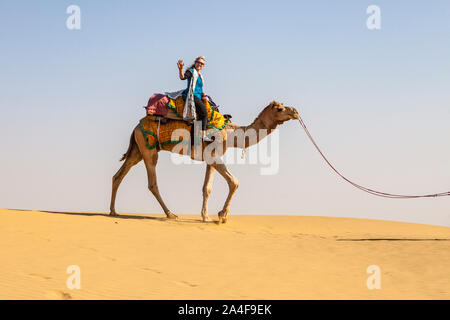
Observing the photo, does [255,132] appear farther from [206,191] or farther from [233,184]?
[206,191]

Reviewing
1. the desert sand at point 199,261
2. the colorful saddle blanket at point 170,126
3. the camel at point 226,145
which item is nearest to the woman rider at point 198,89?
the colorful saddle blanket at point 170,126

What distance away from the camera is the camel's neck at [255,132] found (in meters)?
14.3

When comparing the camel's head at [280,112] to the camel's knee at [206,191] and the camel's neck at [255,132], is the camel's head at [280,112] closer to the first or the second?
the camel's neck at [255,132]

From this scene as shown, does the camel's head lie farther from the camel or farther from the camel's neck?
the camel's neck

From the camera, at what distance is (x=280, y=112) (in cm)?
1410

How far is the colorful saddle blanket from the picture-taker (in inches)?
560

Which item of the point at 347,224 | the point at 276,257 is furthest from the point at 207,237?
the point at 347,224

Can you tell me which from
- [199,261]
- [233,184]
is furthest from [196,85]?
[199,261]

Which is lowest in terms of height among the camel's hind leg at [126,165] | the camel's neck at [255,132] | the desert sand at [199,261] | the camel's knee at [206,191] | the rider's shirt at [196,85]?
the desert sand at [199,261]

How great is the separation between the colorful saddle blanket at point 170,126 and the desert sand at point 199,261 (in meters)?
1.86

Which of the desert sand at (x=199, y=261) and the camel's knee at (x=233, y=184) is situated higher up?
the camel's knee at (x=233, y=184)
